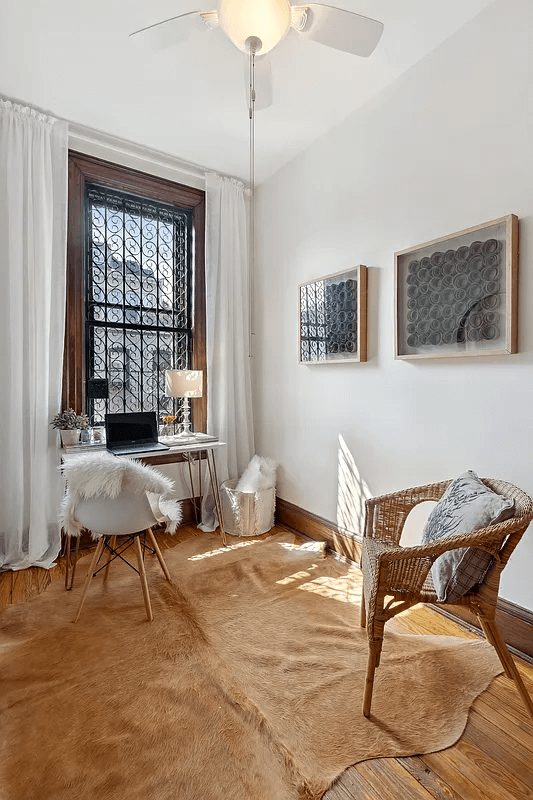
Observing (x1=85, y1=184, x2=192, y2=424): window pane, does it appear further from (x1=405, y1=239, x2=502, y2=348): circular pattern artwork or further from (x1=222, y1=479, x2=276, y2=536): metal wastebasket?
(x1=405, y1=239, x2=502, y2=348): circular pattern artwork

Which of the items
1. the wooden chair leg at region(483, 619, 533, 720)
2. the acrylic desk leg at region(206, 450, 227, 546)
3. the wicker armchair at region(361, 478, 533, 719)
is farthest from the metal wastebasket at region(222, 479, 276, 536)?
the wooden chair leg at region(483, 619, 533, 720)

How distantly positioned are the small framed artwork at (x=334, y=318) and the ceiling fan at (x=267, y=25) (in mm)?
1148

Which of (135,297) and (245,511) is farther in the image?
(135,297)

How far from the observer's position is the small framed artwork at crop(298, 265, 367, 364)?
103 inches

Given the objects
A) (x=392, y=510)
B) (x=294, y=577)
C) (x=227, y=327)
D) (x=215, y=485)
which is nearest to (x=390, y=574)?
(x=392, y=510)

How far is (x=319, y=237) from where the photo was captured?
3.01 meters

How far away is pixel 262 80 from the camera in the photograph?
200 cm

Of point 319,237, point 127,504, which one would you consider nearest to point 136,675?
point 127,504

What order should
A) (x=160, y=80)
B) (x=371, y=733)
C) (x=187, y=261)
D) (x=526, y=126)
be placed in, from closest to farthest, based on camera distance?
(x=371, y=733) < (x=526, y=126) < (x=160, y=80) < (x=187, y=261)

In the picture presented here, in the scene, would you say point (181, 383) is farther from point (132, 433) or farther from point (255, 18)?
point (255, 18)

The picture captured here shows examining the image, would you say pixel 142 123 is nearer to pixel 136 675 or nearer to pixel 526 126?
pixel 526 126

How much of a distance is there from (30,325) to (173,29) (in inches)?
70.3

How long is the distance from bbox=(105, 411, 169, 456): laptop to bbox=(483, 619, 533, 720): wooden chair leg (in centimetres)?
203

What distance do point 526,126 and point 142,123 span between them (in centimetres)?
232
